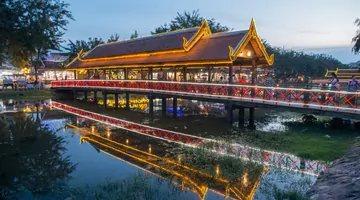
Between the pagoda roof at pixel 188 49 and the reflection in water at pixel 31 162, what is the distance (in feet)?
30.6

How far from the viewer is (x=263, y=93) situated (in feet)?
47.4

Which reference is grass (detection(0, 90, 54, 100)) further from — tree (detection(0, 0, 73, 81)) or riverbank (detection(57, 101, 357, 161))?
riverbank (detection(57, 101, 357, 161))

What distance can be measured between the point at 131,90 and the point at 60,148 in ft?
37.8

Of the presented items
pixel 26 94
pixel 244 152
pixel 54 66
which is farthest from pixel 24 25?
pixel 54 66

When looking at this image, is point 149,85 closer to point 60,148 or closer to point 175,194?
point 60,148

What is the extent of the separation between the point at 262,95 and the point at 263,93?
0.54 feet

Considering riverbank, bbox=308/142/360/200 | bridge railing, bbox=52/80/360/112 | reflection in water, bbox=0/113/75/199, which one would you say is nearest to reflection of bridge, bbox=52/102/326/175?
riverbank, bbox=308/142/360/200

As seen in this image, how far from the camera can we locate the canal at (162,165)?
7.16m

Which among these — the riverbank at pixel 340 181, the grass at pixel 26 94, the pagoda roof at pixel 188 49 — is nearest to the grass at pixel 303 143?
the riverbank at pixel 340 181

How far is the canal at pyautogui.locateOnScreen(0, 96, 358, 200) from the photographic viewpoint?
716 cm

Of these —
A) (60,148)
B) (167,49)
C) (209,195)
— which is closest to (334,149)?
(209,195)

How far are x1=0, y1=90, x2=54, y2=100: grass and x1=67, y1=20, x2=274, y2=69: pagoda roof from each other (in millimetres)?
8892

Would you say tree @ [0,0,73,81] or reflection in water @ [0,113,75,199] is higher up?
tree @ [0,0,73,81]

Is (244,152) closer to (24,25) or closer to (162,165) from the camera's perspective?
(162,165)
